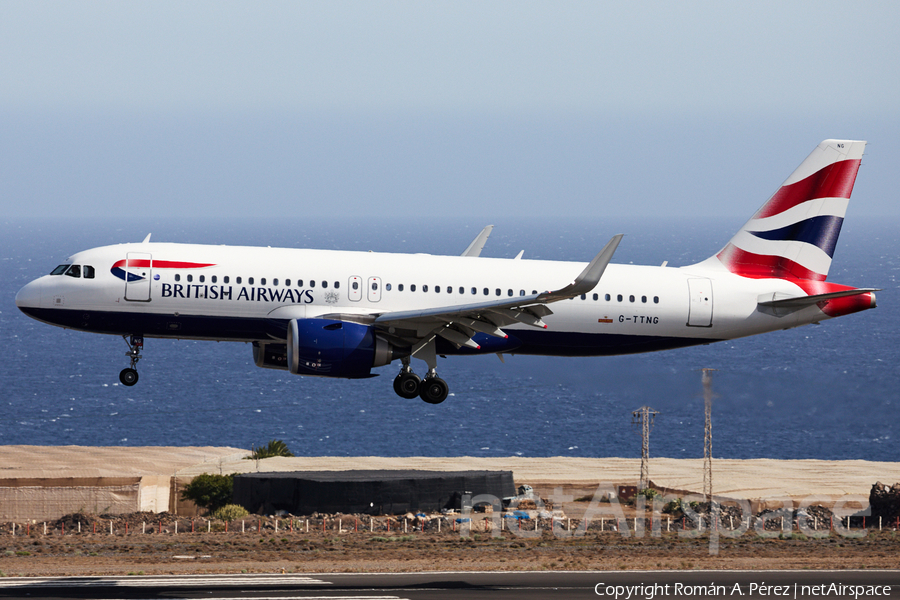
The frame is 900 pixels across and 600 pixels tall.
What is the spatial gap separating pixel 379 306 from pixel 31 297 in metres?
13.1

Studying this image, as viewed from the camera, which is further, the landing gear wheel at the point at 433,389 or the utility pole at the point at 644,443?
the utility pole at the point at 644,443

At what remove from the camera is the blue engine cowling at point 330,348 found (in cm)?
3956

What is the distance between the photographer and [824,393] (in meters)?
50.6

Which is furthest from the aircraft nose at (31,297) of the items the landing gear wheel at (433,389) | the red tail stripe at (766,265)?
the red tail stripe at (766,265)

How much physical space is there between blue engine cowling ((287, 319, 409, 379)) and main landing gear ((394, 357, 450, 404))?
83.4 inches

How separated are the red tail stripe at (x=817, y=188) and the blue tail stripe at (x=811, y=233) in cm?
96

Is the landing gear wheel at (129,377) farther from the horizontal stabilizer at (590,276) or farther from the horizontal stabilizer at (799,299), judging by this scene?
the horizontal stabilizer at (799,299)

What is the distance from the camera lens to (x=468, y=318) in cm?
3994

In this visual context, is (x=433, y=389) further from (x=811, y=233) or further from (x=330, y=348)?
(x=811, y=233)

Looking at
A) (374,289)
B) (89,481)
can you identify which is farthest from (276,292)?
(89,481)

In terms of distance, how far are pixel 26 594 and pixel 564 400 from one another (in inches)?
5802

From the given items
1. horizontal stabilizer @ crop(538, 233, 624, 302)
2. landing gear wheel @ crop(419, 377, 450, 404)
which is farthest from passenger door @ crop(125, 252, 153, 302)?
horizontal stabilizer @ crop(538, 233, 624, 302)

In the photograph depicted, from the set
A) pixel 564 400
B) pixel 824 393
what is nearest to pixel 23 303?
pixel 824 393

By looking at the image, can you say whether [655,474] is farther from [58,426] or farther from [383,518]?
[58,426]
